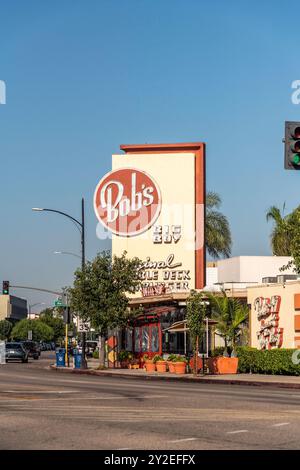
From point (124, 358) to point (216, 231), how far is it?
2594 centimetres

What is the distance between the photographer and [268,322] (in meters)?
45.4

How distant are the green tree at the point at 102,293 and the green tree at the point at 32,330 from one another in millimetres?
123451

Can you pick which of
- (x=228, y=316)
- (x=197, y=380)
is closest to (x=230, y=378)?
(x=197, y=380)

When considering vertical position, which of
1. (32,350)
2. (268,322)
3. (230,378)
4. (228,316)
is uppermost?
(228,316)

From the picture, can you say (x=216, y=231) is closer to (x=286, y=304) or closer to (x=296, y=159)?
(x=286, y=304)

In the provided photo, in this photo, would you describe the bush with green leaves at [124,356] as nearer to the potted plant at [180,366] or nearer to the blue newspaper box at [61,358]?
the blue newspaper box at [61,358]

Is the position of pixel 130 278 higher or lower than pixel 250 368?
higher

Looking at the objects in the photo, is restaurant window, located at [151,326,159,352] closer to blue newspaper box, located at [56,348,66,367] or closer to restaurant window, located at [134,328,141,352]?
restaurant window, located at [134,328,141,352]

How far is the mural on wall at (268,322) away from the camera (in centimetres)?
4453

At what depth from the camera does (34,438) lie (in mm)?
13430

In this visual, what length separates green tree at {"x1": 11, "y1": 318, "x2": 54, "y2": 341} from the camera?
172500mm
